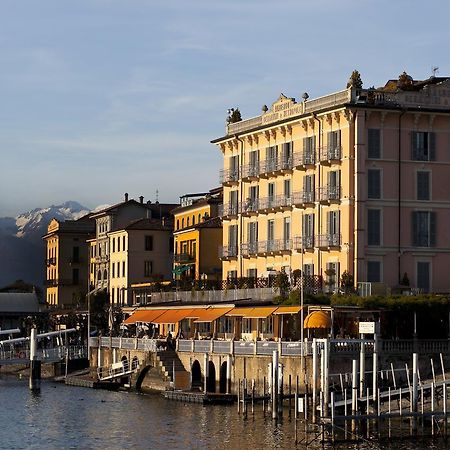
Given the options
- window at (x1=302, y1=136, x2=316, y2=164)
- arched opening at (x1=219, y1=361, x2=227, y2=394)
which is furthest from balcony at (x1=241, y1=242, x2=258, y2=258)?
arched opening at (x1=219, y1=361, x2=227, y2=394)

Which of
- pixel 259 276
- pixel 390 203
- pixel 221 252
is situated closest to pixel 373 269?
pixel 390 203

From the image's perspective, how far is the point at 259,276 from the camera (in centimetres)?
12412

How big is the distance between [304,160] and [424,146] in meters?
9.60

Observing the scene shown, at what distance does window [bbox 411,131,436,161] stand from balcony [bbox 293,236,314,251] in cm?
1039

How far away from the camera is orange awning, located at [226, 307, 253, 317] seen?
10731cm

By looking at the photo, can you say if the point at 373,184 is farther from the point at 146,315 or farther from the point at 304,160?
the point at 146,315

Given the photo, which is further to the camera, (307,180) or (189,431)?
(307,180)

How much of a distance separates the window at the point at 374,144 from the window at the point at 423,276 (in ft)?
29.0

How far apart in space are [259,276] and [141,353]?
48.3ft

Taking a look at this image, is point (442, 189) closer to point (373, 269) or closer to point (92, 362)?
point (373, 269)

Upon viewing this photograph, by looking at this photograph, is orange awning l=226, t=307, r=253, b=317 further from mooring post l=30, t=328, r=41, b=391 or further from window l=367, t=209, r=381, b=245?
mooring post l=30, t=328, r=41, b=391

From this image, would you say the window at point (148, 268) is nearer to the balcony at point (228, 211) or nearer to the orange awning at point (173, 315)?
the balcony at point (228, 211)

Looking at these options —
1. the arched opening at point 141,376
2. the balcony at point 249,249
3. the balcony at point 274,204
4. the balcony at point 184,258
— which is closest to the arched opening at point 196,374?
the arched opening at point 141,376

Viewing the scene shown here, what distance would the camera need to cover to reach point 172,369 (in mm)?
109375
